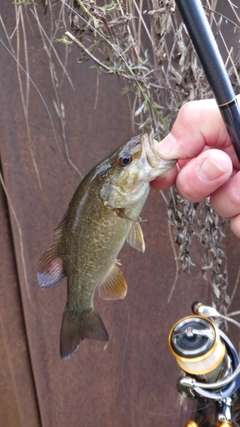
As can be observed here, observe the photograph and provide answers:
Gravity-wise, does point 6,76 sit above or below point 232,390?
above

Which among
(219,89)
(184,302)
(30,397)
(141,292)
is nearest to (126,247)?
(141,292)

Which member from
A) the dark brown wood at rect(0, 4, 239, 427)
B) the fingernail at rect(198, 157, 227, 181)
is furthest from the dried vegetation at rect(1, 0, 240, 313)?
the fingernail at rect(198, 157, 227, 181)

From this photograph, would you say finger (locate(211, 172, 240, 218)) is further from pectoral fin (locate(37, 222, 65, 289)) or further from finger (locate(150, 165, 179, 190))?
pectoral fin (locate(37, 222, 65, 289))

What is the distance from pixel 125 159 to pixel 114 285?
34cm

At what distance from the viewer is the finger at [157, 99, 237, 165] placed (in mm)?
795

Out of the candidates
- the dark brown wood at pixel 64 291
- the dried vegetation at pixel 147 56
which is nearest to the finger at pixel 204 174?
the dried vegetation at pixel 147 56

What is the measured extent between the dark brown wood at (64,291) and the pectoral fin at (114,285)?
1.57 ft

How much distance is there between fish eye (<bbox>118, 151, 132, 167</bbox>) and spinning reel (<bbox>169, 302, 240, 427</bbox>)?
422 millimetres

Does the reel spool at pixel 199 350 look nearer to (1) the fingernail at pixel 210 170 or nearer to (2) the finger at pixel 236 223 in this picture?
(2) the finger at pixel 236 223

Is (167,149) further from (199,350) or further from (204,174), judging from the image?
(199,350)

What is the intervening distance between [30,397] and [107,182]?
1.13 m

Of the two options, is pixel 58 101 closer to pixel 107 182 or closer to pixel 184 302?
pixel 107 182

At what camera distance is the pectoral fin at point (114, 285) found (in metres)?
0.98

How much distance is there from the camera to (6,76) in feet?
4.03
